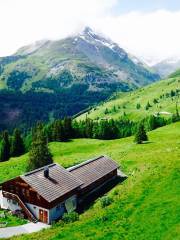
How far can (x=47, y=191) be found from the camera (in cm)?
6134

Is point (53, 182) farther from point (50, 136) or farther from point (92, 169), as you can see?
point (50, 136)

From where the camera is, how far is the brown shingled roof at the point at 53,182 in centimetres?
6112

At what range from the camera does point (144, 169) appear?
75.4 meters

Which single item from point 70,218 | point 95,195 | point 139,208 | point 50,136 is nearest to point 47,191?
point 70,218

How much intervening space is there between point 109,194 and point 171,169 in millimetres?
12543

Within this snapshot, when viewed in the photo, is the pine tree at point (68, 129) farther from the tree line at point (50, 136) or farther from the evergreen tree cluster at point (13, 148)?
the evergreen tree cluster at point (13, 148)

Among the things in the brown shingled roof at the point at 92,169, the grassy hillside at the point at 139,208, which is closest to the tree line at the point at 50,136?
the brown shingled roof at the point at 92,169

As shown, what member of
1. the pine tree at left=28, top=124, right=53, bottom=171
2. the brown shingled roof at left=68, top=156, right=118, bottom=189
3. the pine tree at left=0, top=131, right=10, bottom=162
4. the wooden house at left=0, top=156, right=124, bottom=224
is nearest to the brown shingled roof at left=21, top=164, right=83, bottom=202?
the wooden house at left=0, top=156, right=124, bottom=224

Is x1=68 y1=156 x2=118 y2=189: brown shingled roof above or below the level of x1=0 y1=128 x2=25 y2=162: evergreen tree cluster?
above

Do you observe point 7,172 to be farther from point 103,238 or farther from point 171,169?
point 103,238

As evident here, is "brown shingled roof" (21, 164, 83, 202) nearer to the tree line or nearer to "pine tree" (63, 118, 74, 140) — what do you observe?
the tree line

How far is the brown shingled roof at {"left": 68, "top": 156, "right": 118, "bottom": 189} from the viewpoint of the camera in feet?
232

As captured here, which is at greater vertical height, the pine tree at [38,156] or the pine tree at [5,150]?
the pine tree at [38,156]

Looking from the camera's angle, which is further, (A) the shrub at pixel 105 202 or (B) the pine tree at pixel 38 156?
(B) the pine tree at pixel 38 156
